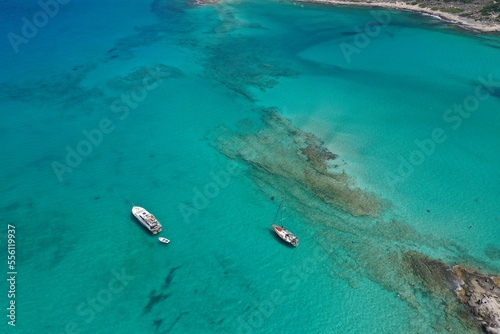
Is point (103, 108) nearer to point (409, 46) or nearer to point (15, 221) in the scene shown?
point (15, 221)

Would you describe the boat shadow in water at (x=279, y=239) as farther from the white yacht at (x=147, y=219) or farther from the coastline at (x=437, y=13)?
the coastline at (x=437, y=13)

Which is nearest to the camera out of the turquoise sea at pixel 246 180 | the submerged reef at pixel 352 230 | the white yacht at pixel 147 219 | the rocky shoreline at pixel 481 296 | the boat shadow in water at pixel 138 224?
the rocky shoreline at pixel 481 296

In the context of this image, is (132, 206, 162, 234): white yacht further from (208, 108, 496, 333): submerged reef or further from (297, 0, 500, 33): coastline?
(297, 0, 500, 33): coastline

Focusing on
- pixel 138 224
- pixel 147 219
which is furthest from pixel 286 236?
pixel 138 224

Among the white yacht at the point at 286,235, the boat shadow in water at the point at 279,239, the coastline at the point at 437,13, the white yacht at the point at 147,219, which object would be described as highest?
the coastline at the point at 437,13

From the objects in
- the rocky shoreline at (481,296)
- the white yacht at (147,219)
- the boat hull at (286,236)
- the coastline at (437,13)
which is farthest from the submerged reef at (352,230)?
the coastline at (437,13)

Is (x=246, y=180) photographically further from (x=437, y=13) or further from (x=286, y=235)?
(x=437, y=13)

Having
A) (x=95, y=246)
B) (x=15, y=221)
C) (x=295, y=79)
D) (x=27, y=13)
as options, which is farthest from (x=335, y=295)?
(x=27, y=13)
